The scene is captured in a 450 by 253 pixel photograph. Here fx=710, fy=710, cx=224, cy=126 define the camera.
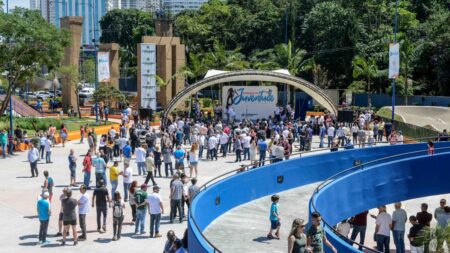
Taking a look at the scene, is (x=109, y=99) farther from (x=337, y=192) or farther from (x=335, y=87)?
(x=337, y=192)

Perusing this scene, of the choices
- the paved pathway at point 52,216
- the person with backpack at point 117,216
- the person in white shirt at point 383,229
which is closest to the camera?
the person in white shirt at point 383,229

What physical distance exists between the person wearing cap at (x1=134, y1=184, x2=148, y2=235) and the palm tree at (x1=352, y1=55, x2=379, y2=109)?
128 ft

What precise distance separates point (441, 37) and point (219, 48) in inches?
654

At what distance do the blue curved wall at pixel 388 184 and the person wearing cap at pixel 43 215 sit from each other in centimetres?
737

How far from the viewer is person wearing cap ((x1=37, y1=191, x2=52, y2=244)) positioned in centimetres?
1620

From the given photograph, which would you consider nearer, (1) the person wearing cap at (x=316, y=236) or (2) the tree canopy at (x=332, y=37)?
(1) the person wearing cap at (x=316, y=236)

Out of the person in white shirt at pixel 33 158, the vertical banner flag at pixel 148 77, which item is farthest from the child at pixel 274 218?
the vertical banner flag at pixel 148 77

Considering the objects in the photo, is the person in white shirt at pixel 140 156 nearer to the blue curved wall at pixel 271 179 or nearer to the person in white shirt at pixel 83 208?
the blue curved wall at pixel 271 179

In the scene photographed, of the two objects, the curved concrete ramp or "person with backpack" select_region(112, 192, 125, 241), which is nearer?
"person with backpack" select_region(112, 192, 125, 241)

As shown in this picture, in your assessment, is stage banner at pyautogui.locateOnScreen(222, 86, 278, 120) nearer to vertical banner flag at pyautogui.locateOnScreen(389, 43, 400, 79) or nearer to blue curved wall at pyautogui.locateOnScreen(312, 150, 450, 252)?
vertical banner flag at pyautogui.locateOnScreen(389, 43, 400, 79)

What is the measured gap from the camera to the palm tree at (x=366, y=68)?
5381 centimetres

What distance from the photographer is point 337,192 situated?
19719 millimetres

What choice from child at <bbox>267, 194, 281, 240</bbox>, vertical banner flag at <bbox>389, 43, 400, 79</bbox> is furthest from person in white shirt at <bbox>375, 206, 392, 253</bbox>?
vertical banner flag at <bbox>389, 43, 400, 79</bbox>

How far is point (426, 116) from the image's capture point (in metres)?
43.9
